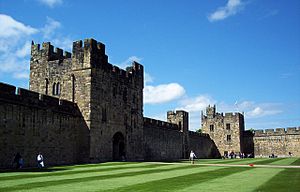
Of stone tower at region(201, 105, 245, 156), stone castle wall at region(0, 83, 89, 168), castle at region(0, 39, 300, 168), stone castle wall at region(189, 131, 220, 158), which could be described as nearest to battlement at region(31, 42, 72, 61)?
castle at region(0, 39, 300, 168)

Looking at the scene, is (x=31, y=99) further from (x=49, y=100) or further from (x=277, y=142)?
(x=277, y=142)

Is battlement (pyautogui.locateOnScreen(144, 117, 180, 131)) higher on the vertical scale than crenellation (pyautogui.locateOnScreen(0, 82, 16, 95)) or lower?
lower

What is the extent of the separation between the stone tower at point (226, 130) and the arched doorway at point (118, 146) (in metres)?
39.0

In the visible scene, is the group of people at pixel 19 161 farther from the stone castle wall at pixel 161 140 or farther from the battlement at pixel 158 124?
the battlement at pixel 158 124

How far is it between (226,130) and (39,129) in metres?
51.3

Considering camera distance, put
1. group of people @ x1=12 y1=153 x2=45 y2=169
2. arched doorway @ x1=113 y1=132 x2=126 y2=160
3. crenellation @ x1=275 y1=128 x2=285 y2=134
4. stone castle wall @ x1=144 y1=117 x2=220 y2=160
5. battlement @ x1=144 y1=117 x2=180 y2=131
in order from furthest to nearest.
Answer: crenellation @ x1=275 y1=128 x2=285 y2=134 → stone castle wall @ x1=144 y1=117 x2=220 y2=160 → battlement @ x1=144 y1=117 x2=180 y2=131 → arched doorway @ x1=113 y1=132 x2=126 y2=160 → group of people @ x1=12 y1=153 x2=45 y2=169

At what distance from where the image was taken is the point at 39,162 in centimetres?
2286

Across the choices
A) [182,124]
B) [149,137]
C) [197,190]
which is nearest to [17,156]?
[197,190]

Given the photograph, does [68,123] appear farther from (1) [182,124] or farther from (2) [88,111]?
(1) [182,124]

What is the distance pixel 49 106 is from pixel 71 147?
425 cm

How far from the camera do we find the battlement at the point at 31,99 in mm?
22250

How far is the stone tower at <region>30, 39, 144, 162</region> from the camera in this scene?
30172 millimetres

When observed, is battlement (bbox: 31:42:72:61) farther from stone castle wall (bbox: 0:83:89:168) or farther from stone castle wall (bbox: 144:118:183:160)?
stone castle wall (bbox: 144:118:183:160)

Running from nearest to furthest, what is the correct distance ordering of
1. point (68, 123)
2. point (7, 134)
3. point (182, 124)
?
point (7, 134), point (68, 123), point (182, 124)
